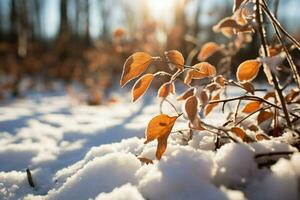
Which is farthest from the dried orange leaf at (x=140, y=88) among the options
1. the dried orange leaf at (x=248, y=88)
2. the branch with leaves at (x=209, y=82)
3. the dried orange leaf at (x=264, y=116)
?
the dried orange leaf at (x=264, y=116)

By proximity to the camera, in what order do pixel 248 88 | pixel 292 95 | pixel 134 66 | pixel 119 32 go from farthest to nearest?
1. pixel 119 32
2. pixel 292 95
3. pixel 248 88
4. pixel 134 66

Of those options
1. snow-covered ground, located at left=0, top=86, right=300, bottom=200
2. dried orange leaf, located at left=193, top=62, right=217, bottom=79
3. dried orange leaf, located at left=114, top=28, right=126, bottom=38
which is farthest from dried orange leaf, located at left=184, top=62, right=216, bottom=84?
dried orange leaf, located at left=114, top=28, right=126, bottom=38

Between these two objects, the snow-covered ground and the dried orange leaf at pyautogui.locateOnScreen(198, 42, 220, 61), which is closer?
the snow-covered ground

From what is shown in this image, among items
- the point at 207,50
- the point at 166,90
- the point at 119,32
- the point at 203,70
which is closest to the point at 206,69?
the point at 203,70

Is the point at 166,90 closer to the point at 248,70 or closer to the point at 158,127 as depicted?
the point at 158,127

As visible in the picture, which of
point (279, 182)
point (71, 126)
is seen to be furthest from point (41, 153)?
point (279, 182)

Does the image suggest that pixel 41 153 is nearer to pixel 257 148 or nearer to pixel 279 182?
pixel 257 148

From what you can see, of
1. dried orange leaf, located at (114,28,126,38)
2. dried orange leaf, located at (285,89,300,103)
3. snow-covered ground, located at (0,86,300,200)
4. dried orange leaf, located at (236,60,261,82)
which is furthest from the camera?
dried orange leaf, located at (114,28,126,38)

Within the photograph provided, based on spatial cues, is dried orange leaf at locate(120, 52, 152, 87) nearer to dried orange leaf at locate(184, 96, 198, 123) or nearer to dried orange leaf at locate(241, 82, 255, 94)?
dried orange leaf at locate(184, 96, 198, 123)
